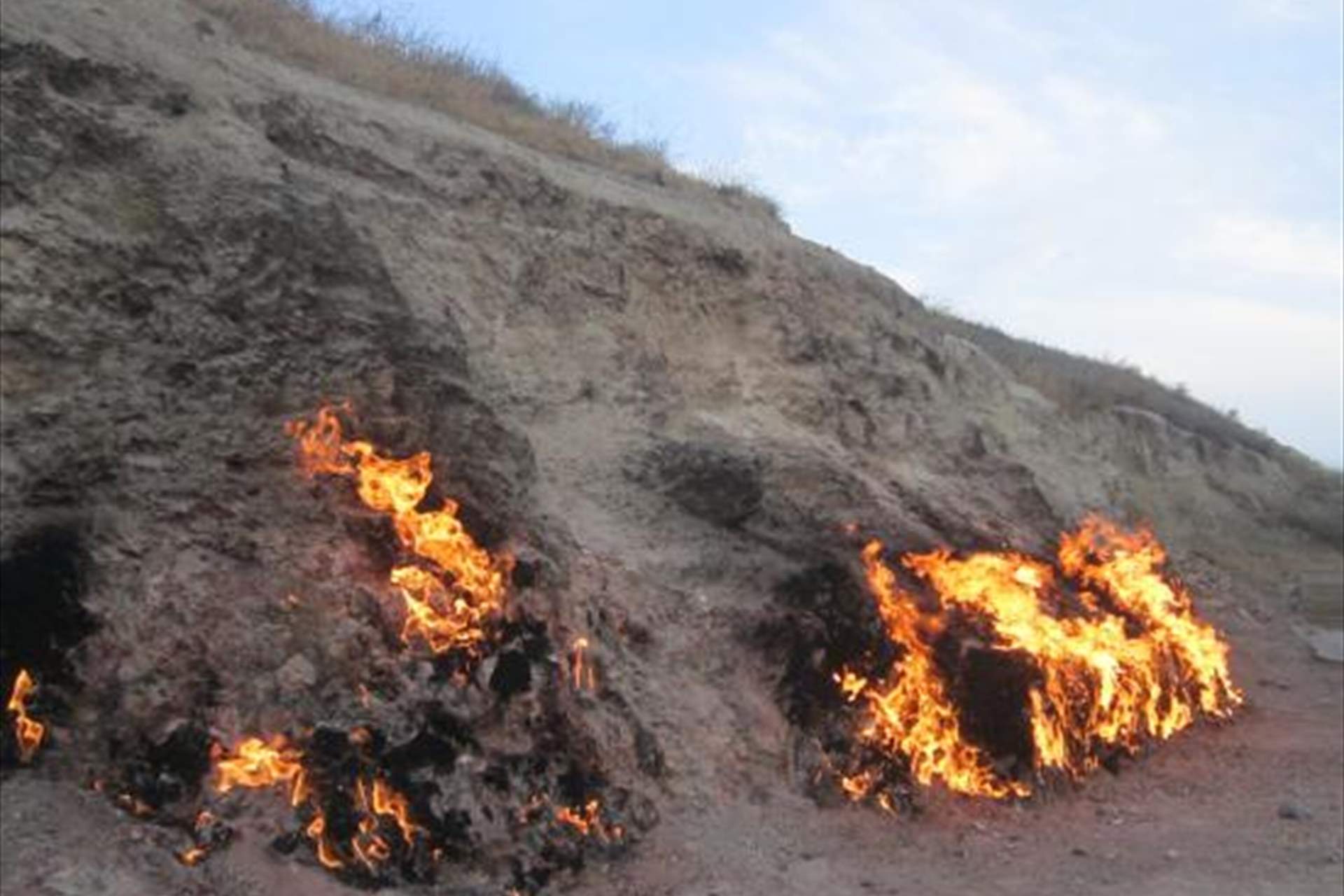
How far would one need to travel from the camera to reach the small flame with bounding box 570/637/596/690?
854 cm

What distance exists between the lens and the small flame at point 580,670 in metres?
8.54

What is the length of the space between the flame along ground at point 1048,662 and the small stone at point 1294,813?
4.23ft

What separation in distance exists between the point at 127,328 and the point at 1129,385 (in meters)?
20.9

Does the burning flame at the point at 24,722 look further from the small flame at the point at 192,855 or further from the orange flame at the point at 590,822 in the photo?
the orange flame at the point at 590,822

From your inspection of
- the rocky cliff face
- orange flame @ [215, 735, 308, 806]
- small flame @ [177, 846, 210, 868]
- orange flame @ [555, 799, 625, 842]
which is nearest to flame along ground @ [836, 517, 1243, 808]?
the rocky cliff face

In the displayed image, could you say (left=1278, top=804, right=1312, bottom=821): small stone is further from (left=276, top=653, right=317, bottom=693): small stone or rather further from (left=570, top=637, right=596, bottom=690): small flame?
(left=276, top=653, right=317, bottom=693): small stone

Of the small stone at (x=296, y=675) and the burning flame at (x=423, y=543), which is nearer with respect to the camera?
the small stone at (x=296, y=675)

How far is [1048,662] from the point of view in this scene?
1066 cm

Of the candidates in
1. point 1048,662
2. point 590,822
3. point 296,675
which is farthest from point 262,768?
point 1048,662

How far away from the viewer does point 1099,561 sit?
518 inches

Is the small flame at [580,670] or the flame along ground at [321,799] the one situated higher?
the small flame at [580,670]

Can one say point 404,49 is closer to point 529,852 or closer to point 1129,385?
point 529,852

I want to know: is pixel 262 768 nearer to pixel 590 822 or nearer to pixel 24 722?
pixel 24 722

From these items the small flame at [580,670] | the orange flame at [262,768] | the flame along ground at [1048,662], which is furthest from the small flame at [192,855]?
the flame along ground at [1048,662]
